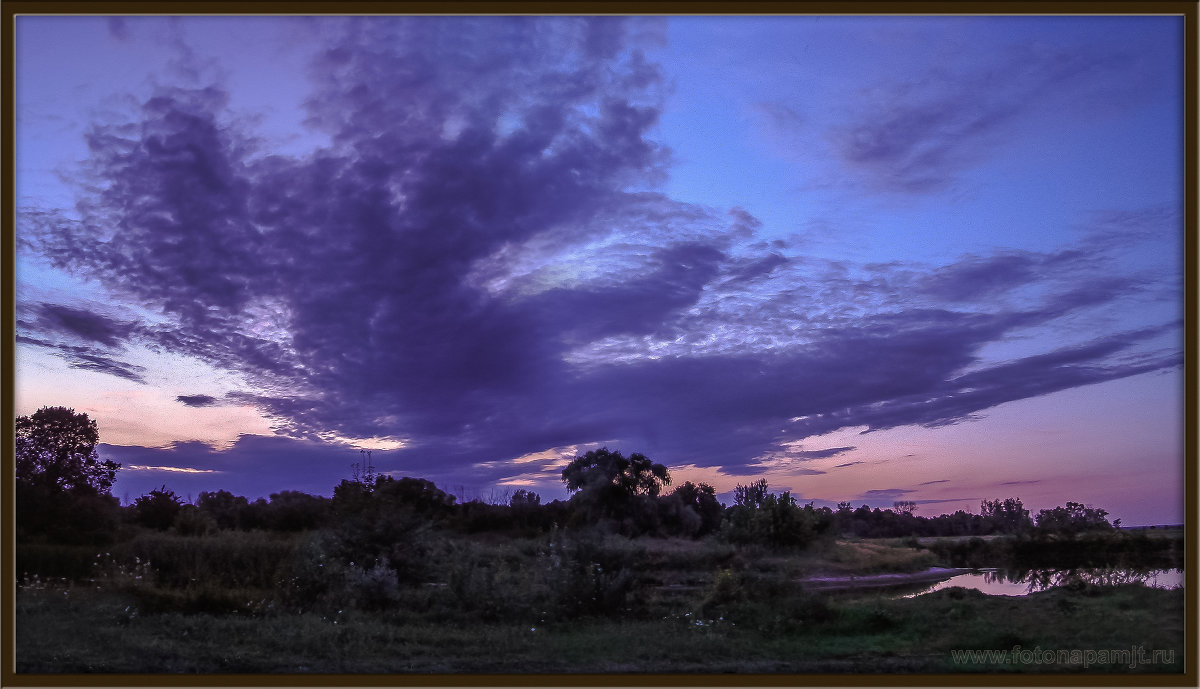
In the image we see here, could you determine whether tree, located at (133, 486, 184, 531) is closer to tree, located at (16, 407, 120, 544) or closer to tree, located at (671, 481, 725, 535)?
tree, located at (16, 407, 120, 544)

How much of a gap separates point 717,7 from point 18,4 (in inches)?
377

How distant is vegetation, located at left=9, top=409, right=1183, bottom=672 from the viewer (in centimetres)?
1085

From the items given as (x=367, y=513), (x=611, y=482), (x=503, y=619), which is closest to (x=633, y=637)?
(x=503, y=619)

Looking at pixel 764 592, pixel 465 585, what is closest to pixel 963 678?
pixel 764 592

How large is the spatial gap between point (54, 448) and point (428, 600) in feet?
39.1

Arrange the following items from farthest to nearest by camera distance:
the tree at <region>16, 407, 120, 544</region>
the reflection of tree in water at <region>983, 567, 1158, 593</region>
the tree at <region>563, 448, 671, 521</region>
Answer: the tree at <region>563, 448, 671, 521</region> → the tree at <region>16, 407, 120, 544</region> → the reflection of tree in water at <region>983, 567, 1158, 593</region>

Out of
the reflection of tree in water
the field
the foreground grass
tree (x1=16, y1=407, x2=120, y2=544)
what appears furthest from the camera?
tree (x1=16, y1=407, x2=120, y2=544)

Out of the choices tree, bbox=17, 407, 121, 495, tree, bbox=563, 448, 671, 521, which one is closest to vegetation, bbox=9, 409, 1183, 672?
tree, bbox=17, 407, 121, 495

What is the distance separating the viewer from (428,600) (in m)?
14.6

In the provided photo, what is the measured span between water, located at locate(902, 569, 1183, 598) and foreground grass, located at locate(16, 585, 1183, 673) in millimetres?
1060

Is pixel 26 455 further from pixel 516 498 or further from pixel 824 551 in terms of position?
pixel 824 551

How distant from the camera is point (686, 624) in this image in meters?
13.5

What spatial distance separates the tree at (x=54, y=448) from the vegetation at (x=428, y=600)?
43mm

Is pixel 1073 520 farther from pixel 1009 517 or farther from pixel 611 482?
pixel 611 482
